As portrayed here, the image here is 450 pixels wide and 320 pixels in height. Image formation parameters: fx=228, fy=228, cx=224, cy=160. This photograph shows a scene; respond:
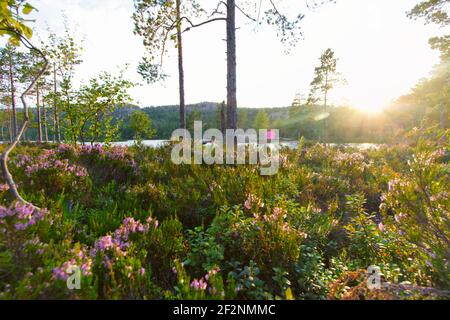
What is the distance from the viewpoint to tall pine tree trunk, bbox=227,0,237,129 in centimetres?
841

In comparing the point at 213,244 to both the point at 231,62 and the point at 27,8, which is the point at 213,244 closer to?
the point at 27,8

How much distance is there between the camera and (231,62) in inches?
336

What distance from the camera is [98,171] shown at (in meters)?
4.75

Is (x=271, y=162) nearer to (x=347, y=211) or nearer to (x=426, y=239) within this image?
(x=347, y=211)

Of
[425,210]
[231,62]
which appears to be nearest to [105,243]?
[425,210]

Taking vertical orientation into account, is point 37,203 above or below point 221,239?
above

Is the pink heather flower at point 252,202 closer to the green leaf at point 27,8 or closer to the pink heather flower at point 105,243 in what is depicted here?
the pink heather flower at point 105,243
